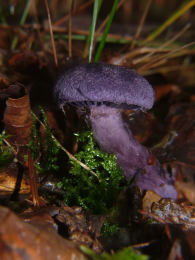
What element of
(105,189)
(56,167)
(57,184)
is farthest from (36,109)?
(105,189)

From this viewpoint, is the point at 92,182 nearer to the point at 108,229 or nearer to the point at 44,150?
the point at 108,229

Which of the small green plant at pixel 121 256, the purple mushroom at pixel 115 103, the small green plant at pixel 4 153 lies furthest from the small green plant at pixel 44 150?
the small green plant at pixel 121 256

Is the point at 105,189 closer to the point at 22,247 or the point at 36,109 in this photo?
the point at 22,247

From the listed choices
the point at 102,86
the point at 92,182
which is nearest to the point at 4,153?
the point at 92,182

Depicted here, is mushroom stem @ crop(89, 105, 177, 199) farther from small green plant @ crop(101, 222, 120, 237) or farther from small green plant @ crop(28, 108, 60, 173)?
small green plant @ crop(101, 222, 120, 237)

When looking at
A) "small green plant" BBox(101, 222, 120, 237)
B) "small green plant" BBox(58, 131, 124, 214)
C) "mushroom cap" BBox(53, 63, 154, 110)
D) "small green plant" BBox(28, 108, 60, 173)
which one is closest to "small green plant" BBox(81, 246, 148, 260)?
"small green plant" BBox(101, 222, 120, 237)

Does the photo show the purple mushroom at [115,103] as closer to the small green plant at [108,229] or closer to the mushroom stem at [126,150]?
the mushroom stem at [126,150]
